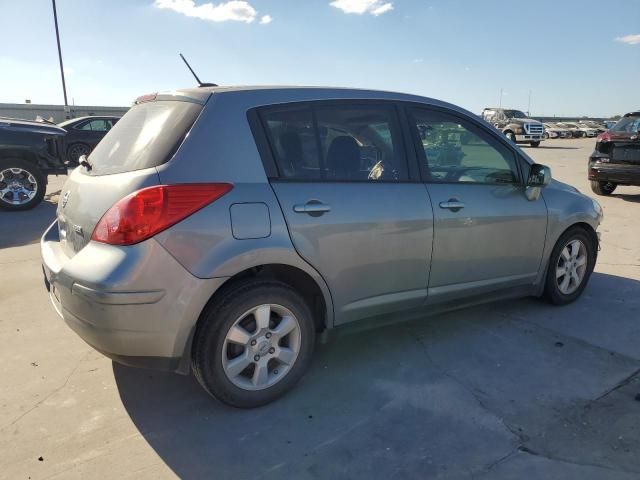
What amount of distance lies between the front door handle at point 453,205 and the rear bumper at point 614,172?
7.38m

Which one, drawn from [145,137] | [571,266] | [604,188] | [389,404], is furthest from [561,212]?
[604,188]

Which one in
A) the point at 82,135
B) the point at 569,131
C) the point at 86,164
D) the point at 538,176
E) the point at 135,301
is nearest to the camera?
the point at 135,301

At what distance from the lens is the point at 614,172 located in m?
9.50

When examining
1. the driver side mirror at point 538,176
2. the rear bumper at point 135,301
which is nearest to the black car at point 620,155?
the driver side mirror at point 538,176

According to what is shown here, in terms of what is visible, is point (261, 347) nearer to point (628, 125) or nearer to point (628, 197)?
point (628, 125)

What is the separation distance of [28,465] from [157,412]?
25.8 inches

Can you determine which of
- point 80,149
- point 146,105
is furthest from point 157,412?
point 80,149

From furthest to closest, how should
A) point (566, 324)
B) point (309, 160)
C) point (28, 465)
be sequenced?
1. point (566, 324)
2. point (309, 160)
3. point (28, 465)

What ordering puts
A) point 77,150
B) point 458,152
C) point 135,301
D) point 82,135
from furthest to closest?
point 82,135 < point 77,150 < point 458,152 < point 135,301

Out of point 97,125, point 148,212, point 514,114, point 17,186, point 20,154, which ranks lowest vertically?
point 17,186

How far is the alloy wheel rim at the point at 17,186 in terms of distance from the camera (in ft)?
28.4

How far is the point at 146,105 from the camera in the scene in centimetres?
319

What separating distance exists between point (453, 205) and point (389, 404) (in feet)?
4.55

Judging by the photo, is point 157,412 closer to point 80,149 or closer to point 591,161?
point 591,161
